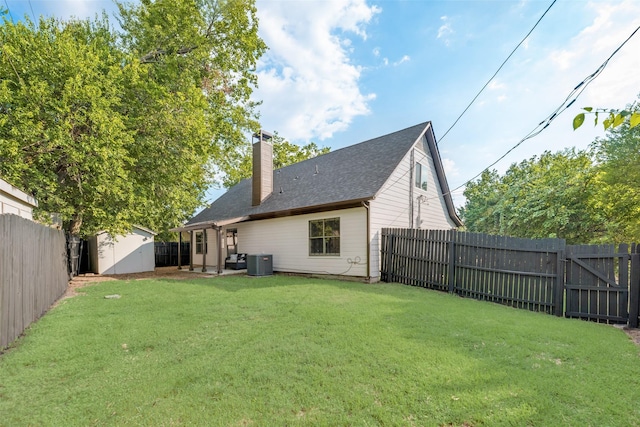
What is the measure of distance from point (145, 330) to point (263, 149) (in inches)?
406

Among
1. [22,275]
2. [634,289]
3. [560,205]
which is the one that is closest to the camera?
[22,275]

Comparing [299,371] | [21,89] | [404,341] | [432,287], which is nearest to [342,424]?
[299,371]

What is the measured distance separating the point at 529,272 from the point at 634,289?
162cm

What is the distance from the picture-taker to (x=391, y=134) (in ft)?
40.8

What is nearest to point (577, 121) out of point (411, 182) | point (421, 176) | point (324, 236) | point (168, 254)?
point (324, 236)

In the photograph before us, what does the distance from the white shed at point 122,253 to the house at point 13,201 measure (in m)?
5.68

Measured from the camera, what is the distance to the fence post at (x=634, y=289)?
17.5 feet

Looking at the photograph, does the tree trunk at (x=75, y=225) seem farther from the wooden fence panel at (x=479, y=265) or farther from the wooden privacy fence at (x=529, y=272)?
the wooden privacy fence at (x=529, y=272)

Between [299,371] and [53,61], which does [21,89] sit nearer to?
[53,61]

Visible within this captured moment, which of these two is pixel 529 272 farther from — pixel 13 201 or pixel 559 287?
pixel 13 201

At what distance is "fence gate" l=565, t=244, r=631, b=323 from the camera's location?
5.50m

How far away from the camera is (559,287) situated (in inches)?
240

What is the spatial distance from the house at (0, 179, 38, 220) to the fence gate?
37.5ft

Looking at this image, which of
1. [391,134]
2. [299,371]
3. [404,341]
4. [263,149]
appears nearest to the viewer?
[299,371]
